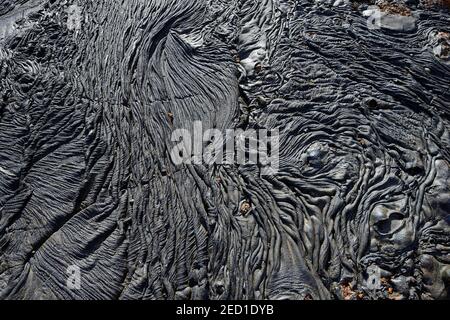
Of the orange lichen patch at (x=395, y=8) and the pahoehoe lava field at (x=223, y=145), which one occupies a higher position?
the orange lichen patch at (x=395, y=8)

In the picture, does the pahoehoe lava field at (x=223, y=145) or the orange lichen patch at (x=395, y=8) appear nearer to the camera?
the pahoehoe lava field at (x=223, y=145)

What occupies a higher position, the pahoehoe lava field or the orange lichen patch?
the orange lichen patch

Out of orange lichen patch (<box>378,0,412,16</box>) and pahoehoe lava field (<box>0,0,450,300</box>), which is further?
orange lichen patch (<box>378,0,412,16</box>)

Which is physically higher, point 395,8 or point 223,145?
point 395,8

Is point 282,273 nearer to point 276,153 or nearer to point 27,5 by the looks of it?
point 276,153
